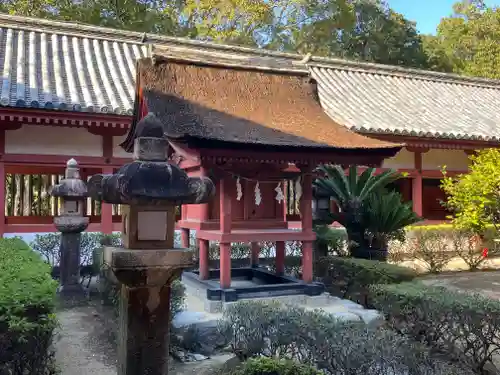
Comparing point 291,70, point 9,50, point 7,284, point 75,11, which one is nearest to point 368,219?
point 291,70

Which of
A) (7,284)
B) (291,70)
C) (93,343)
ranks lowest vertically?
(93,343)

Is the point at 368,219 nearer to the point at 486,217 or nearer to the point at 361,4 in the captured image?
the point at 486,217

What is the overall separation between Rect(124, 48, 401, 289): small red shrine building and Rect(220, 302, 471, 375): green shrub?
7.88 feet

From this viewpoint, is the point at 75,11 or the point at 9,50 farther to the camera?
the point at 75,11

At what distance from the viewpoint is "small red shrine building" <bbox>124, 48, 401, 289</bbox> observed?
7.23 metres

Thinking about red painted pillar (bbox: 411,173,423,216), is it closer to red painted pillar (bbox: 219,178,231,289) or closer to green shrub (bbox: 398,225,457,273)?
green shrub (bbox: 398,225,457,273)

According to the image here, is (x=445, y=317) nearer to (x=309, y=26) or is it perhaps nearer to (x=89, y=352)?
(x=89, y=352)

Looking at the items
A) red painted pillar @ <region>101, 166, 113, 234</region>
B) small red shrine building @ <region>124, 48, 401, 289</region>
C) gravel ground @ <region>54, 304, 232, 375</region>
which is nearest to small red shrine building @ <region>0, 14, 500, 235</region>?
red painted pillar @ <region>101, 166, 113, 234</region>

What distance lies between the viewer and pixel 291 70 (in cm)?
902

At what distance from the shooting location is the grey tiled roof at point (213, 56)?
11.6 m

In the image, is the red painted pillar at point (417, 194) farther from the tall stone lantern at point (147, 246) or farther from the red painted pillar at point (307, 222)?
the tall stone lantern at point (147, 246)

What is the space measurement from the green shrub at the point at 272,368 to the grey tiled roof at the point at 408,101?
10446 millimetres

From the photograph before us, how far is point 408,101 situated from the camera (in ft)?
57.4

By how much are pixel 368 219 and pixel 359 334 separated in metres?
5.39
